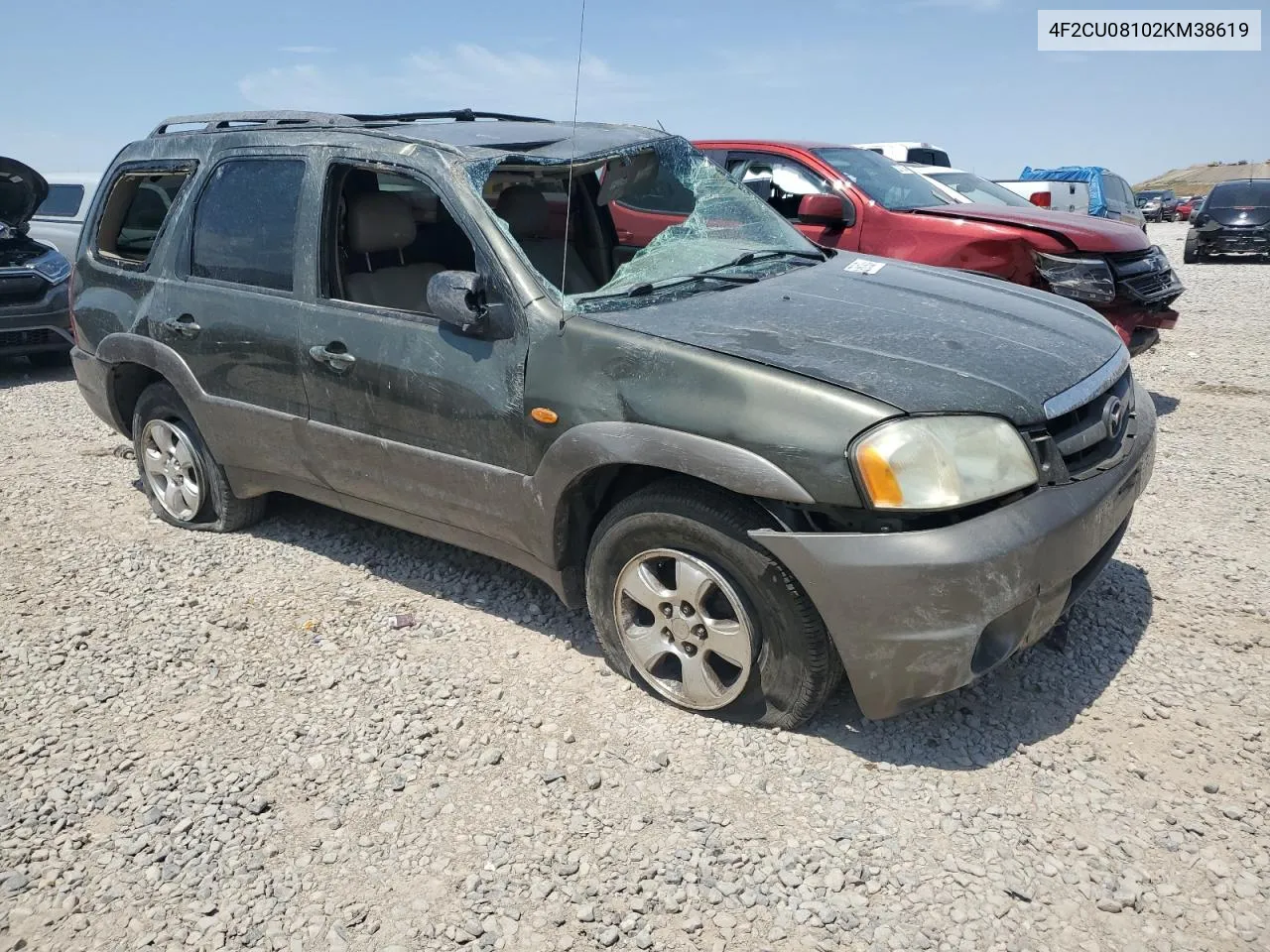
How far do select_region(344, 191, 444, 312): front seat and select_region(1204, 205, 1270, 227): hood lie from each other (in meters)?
16.9

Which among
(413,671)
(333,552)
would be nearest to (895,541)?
(413,671)

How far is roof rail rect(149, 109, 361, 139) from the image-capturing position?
13.9ft

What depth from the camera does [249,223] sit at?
419 cm

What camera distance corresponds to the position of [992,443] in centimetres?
271

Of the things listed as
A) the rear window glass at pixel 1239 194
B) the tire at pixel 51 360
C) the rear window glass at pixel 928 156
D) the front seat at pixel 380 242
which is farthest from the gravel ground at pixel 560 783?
the rear window glass at pixel 1239 194

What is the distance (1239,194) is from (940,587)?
59.7ft

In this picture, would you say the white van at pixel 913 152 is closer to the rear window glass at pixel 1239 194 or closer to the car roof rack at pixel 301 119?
the rear window glass at pixel 1239 194

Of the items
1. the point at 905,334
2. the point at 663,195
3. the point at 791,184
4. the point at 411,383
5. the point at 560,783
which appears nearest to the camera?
the point at 560,783

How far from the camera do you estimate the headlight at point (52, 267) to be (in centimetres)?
892

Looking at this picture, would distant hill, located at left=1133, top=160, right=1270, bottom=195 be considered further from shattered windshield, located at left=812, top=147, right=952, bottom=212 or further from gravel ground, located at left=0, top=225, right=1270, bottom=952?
gravel ground, located at left=0, top=225, right=1270, bottom=952

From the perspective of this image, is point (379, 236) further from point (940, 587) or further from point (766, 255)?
point (940, 587)

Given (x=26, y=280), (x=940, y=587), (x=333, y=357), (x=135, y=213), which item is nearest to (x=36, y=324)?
(x=26, y=280)

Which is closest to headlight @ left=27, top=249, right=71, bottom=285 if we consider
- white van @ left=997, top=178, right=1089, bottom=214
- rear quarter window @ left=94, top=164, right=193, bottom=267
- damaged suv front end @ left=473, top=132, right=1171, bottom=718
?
rear quarter window @ left=94, top=164, right=193, bottom=267

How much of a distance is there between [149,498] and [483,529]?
2535 millimetres
